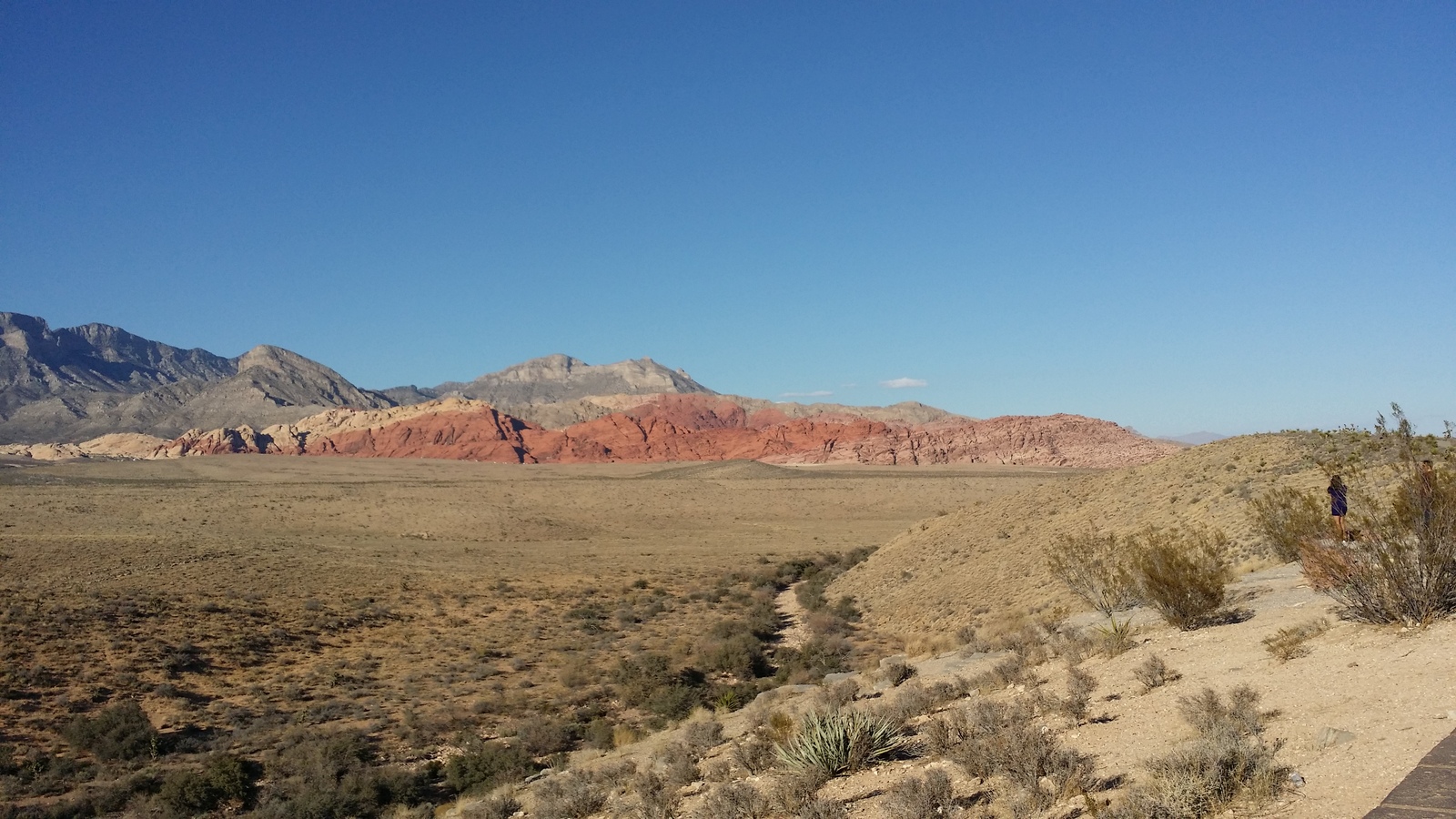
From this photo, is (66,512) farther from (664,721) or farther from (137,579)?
(664,721)

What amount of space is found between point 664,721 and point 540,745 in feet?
7.10

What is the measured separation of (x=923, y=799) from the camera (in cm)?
597

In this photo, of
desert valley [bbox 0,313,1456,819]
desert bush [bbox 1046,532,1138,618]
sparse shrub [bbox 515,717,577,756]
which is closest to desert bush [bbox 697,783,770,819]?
desert valley [bbox 0,313,1456,819]

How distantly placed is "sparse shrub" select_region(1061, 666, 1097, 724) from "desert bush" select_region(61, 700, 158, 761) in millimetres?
14150

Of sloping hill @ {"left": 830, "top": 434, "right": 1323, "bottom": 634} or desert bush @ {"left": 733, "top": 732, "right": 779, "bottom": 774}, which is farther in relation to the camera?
sloping hill @ {"left": 830, "top": 434, "right": 1323, "bottom": 634}

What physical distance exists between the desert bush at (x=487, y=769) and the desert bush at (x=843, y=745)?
5.89m

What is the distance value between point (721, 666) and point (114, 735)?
11.4 meters

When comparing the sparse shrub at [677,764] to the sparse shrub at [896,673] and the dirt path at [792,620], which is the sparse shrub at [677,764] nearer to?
the sparse shrub at [896,673]

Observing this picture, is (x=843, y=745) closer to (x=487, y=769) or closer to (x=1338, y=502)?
(x=487, y=769)

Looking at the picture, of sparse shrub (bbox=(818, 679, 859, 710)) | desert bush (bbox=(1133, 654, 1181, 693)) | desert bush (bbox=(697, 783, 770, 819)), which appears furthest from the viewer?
sparse shrub (bbox=(818, 679, 859, 710))

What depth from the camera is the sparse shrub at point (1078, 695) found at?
306 inches

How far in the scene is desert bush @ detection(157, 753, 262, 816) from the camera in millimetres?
11562

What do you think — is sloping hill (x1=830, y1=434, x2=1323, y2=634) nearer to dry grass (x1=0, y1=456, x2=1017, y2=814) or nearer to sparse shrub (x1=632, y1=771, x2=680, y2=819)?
dry grass (x1=0, y1=456, x2=1017, y2=814)

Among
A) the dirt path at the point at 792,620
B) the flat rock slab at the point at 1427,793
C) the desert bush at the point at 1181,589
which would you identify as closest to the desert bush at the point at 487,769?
the desert bush at the point at 1181,589
